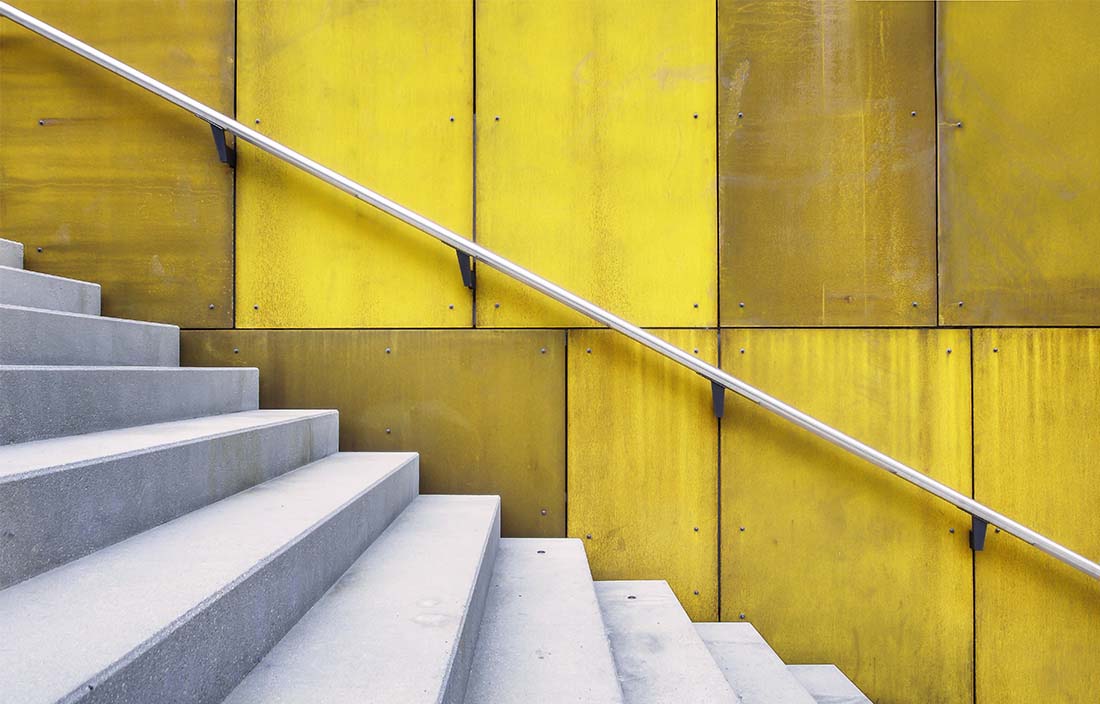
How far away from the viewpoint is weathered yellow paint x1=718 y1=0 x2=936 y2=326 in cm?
182

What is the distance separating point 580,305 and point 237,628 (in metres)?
1.17

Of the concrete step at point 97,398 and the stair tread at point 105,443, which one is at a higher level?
the concrete step at point 97,398

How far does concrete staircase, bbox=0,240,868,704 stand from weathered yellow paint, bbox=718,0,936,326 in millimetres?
1104

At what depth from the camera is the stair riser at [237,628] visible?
22.0 inches

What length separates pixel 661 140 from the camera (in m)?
1.84

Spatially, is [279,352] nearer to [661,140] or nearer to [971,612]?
[661,140]

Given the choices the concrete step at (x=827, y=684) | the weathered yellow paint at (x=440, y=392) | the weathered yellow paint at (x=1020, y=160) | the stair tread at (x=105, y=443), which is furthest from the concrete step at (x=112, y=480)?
the weathered yellow paint at (x=1020, y=160)

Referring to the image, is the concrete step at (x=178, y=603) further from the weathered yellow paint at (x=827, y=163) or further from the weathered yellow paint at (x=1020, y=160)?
the weathered yellow paint at (x=1020, y=160)

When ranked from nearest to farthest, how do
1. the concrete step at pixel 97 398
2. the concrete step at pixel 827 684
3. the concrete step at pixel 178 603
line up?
1. the concrete step at pixel 178 603
2. the concrete step at pixel 97 398
3. the concrete step at pixel 827 684

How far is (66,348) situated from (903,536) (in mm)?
2474

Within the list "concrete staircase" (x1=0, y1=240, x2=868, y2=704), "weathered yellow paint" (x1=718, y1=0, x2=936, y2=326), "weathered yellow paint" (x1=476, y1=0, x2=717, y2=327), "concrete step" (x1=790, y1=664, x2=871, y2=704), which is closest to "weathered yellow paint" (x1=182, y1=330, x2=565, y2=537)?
"concrete staircase" (x1=0, y1=240, x2=868, y2=704)

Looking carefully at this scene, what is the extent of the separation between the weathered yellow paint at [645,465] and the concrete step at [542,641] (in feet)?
1.08

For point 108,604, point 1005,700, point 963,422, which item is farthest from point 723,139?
point 1005,700

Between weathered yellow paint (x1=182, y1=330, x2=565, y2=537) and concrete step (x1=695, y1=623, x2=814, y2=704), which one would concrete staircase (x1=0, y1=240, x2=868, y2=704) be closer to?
concrete step (x1=695, y1=623, x2=814, y2=704)
